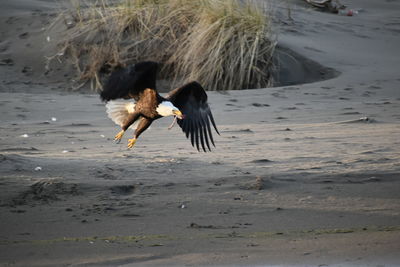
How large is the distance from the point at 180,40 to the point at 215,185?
4.84m

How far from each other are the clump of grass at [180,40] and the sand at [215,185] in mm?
910

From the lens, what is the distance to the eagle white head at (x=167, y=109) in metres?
5.54

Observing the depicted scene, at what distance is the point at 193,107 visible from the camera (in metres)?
6.18

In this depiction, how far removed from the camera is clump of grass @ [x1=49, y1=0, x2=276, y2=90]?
9203 mm

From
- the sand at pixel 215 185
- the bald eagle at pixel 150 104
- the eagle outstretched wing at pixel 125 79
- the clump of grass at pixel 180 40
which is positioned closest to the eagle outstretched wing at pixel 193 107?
the bald eagle at pixel 150 104

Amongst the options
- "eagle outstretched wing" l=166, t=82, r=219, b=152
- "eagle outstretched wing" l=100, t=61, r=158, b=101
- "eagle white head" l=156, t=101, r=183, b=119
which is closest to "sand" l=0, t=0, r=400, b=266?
"eagle outstretched wing" l=166, t=82, r=219, b=152

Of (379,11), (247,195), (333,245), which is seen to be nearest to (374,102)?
(247,195)

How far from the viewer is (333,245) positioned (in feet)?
14.1

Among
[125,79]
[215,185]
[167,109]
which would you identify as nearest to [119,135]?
[167,109]

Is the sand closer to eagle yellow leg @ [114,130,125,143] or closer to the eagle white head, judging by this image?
eagle yellow leg @ [114,130,125,143]

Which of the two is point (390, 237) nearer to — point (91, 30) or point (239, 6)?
point (239, 6)

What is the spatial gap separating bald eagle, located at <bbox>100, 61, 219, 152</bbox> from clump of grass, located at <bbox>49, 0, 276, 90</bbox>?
2.87m

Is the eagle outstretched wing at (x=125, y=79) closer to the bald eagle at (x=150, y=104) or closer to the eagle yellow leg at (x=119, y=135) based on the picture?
the bald eagle at (x=150, y=104)

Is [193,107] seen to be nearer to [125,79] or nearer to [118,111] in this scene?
[118,111]
